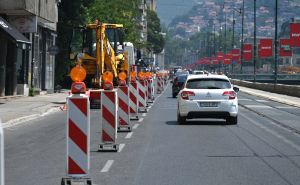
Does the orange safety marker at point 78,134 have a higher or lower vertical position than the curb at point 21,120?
higher

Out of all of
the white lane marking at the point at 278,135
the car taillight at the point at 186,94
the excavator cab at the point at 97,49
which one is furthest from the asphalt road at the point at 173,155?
the excavator cab at the point at 97,49

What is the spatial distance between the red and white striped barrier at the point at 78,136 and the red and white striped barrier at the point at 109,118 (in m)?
5.39

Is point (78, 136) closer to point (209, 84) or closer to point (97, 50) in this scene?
point (209, 84)

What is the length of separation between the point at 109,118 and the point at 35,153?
159cm

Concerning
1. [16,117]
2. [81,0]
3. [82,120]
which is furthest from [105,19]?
[82,120]

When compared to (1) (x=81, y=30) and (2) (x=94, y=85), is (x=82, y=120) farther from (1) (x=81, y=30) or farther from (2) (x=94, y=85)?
(1) (x=81, y=30)

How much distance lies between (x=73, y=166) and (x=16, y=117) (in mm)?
16413

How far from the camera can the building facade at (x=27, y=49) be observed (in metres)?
40.3

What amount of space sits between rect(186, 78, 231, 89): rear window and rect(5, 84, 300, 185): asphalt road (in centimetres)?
115

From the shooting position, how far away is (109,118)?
1634cm

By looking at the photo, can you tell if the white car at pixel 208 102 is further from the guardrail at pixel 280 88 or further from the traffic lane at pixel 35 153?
the guardrail at pixel 280 88

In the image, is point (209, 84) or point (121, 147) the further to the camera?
point (209, 84)

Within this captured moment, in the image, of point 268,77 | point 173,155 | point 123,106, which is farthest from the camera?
point 268,77

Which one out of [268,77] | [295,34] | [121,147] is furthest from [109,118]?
[268,77]
